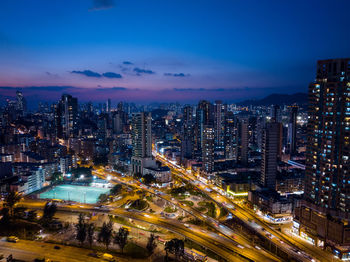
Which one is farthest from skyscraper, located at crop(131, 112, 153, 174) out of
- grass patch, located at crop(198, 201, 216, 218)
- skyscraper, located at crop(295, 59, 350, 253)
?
skyscraper, located at crop(295, 59, 350, 253)

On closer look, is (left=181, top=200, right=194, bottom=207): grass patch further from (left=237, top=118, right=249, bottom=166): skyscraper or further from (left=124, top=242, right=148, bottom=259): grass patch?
(left=237, top=118, right=249, bottom=166): skyscraper

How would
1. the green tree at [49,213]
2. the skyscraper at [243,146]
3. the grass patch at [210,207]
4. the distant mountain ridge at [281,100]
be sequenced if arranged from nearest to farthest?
the green tree at [49,213], the grass patch at [210,207], the skyscraper at [243,146], the distant mountain ridge at [281,100]

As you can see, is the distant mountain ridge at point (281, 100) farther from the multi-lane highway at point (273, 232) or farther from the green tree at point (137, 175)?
the multi-lane highway at point (273, 232)

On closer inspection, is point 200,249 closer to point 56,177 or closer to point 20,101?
point 56,177

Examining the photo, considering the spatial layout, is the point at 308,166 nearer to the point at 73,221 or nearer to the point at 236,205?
the point at 236,205

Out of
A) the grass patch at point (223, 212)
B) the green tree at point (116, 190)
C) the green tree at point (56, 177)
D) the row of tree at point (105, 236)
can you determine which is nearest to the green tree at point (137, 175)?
the green tree at point (116, 190)

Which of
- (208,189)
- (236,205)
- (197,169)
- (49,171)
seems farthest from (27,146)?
(236,205)
